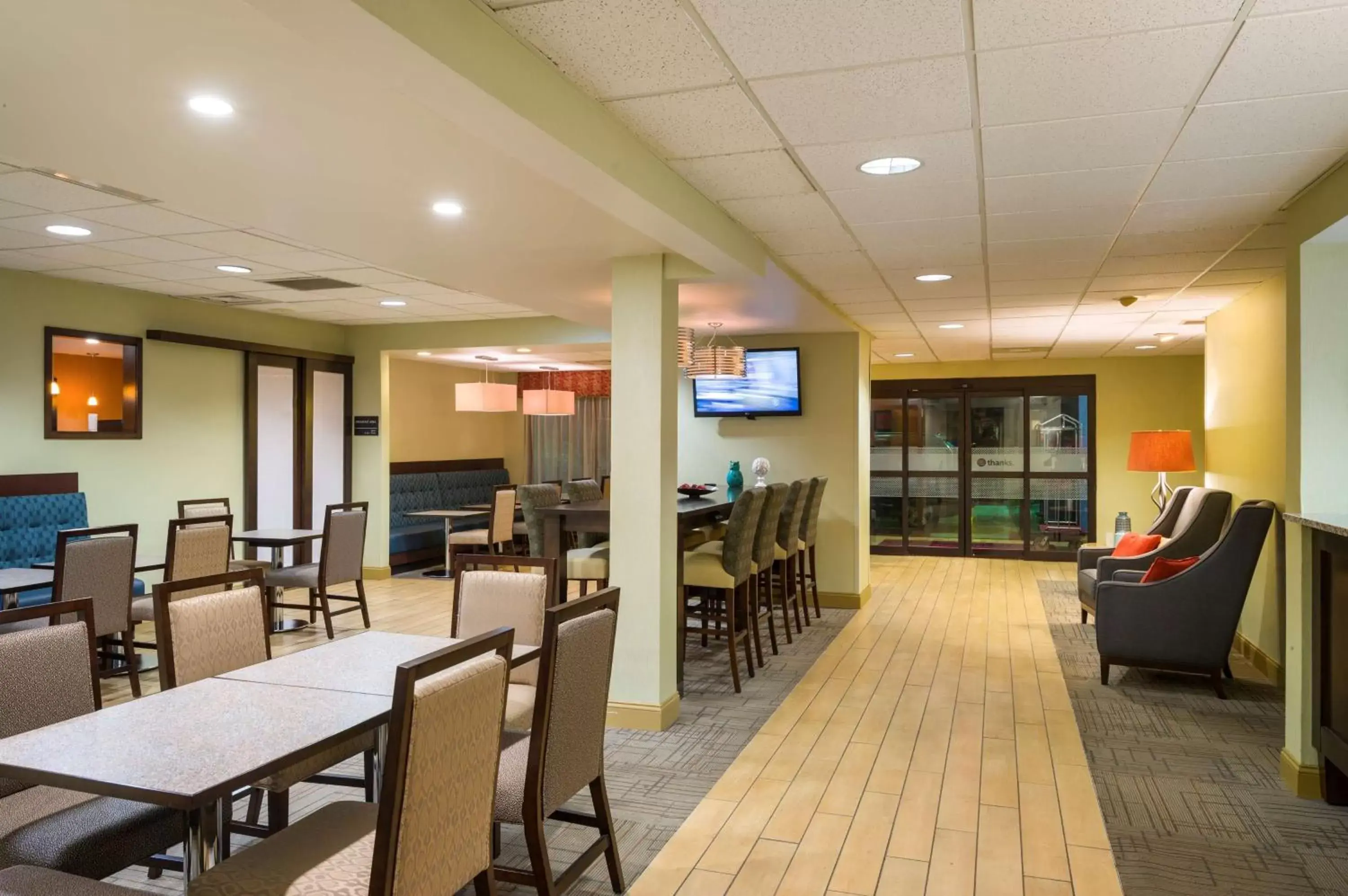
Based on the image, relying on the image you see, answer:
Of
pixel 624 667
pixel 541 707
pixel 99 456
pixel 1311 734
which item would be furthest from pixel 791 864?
pixel 99 456

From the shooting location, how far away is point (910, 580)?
9.29m

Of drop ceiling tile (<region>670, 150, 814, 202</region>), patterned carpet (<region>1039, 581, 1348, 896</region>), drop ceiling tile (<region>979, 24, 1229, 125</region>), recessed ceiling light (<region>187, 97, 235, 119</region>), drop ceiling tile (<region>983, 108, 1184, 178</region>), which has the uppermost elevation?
drop ceiling tile (<region>670, 150, 814, 202</region>)

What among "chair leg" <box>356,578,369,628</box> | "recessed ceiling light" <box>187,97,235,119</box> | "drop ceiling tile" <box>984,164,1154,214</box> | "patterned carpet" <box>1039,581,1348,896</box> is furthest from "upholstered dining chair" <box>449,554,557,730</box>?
"chair leg" <box>356,578,369,628</box>

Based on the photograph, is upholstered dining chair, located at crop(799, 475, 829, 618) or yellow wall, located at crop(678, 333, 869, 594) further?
yellow wall, located at crop(678, 333, 869, 594)

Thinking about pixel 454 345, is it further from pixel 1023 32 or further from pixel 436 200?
pixel 1023 32

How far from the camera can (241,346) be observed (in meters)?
7.48

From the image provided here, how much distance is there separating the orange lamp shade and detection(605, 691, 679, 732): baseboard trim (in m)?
5.02

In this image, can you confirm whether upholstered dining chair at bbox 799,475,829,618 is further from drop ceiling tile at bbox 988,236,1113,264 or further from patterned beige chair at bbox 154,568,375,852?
patterned beige chair at bbox 154,568,375,852

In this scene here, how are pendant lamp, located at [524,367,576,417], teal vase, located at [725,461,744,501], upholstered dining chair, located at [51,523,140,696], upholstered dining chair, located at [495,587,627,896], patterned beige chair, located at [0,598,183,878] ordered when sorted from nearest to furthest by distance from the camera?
patterned beige chair, located at [0,598,183,878], upholstered dining chair, located at [495,587,627,896], upholstered dining chair, located at [51,523,140,696], teal vase, located at [725,461,744,501], pendant lamp, located at [524,367,576,417]

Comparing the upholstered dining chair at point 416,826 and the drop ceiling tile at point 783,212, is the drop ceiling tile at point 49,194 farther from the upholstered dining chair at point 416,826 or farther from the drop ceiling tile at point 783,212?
the upholstered dining chair at point 416,826

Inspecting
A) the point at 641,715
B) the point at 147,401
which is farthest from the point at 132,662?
→ the point at 147,401

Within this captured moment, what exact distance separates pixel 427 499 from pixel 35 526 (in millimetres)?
4957

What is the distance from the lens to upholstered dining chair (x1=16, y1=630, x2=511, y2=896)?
168 centimetres

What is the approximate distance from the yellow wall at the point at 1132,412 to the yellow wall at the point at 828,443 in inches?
171
